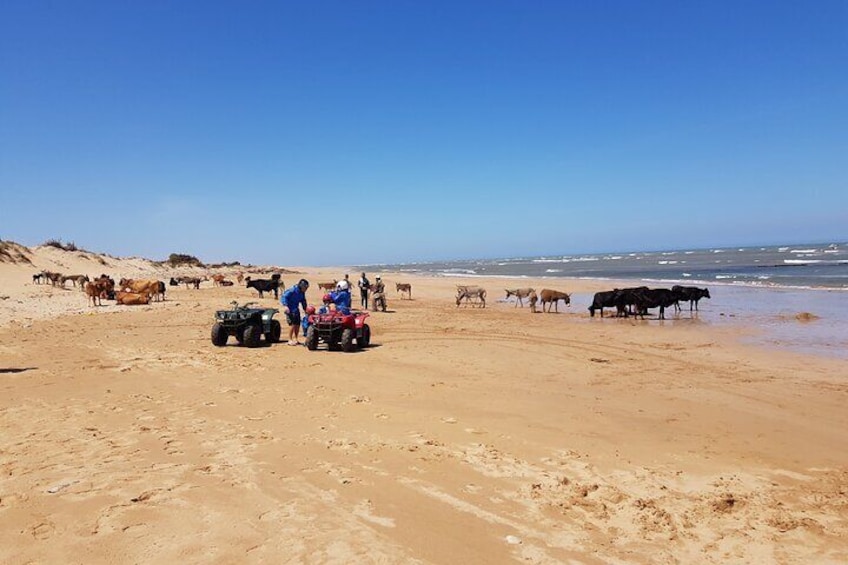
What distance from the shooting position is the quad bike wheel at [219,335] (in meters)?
13.4

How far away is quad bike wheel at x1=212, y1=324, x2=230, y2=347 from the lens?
44.0ft

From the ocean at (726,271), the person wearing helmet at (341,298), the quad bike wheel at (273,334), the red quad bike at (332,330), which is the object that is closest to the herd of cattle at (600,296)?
the person wearing helmet at (341,298)

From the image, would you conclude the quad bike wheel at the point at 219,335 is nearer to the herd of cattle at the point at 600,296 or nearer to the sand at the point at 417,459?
the sand at the point at 417,459

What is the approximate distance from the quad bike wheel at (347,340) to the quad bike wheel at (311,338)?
0.67 m

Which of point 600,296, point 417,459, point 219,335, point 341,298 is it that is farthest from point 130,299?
point 417,459

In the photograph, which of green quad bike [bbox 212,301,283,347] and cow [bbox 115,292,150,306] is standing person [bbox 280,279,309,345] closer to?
green quad bike [bbox 212,301,283,347]

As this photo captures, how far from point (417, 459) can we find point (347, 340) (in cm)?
747

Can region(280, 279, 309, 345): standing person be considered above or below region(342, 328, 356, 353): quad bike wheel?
above

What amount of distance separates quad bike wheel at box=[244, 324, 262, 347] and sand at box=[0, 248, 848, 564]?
3.63ft

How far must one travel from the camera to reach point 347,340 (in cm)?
1284

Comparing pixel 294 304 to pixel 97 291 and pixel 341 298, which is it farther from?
pixel 97 291

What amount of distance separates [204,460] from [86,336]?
11.7 m

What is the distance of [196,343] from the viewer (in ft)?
45.6

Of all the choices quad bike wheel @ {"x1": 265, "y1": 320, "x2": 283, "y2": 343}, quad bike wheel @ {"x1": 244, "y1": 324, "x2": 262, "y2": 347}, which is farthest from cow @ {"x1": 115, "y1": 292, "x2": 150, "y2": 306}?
quad bike wheel @ {"x1": 244, "y1": 324, "x2": 262, "y2": 347}
